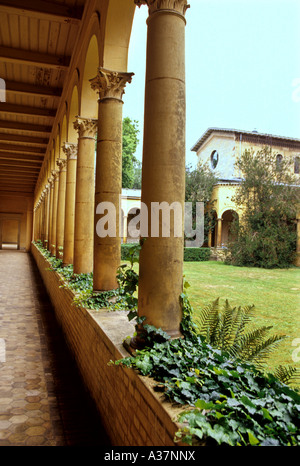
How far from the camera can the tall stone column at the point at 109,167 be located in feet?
15.1

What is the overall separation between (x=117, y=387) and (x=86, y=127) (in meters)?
4.98

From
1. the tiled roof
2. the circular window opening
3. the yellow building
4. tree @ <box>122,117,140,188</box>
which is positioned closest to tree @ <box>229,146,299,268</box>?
the yellow building

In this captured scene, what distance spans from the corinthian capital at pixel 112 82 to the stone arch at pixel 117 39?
181 millimetres

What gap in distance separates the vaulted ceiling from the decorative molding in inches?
64.3

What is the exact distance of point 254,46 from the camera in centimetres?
6800

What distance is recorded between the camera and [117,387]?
9.23 feet

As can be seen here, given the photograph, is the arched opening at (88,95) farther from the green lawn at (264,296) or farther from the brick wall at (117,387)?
the green lawn at (264,296)

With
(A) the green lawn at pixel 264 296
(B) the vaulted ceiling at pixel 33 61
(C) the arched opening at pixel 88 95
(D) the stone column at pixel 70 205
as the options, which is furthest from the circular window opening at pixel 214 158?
(C) the arched opening at pixel 88 95

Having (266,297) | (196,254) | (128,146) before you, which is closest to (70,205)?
(266,297)

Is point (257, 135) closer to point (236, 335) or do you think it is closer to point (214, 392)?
point (236, 335)

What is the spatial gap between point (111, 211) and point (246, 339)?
92.3 inches

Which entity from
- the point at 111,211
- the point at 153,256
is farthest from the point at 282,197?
the point at 153,256

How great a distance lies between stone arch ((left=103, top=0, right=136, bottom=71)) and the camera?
4660mm
